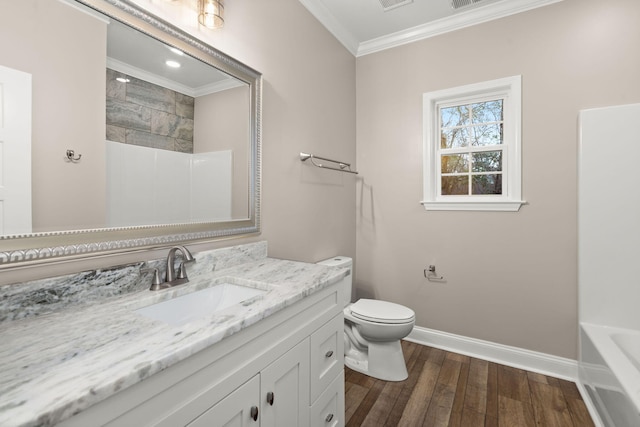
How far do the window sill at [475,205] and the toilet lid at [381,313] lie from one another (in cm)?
91

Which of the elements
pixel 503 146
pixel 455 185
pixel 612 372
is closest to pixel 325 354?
pixel 612 372

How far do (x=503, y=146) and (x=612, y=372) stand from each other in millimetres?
1578

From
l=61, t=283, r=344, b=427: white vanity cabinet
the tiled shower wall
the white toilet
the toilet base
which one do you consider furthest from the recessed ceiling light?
the toilet base

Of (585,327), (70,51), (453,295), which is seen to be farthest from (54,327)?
(585,327)

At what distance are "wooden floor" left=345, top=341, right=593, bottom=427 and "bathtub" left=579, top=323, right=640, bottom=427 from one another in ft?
0.55

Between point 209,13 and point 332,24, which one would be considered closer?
point 209,13

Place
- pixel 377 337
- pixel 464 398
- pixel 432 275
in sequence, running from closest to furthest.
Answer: pixel 464 398
pixel 377 337
pixel 432 275

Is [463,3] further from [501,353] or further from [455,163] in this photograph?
[501,353]

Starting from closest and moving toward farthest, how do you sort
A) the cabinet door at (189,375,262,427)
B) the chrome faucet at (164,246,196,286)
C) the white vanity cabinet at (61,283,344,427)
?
1. the white vanity cabinet at (61,283,344,427)
2. the cabinet door at (189,375,262,427)
3. the chrome faucet at (164,246,196,286)

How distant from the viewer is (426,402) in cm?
180

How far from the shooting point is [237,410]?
84 centimetres

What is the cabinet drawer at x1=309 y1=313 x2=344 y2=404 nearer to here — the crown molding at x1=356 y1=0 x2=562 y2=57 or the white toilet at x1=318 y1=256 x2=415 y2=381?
the white toilet at x1=318 y1=256 x2=415 y2=381

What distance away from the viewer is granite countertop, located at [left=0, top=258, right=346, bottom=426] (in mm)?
497

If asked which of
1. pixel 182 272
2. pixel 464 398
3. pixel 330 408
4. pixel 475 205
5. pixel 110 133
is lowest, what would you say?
pixel 464 398
